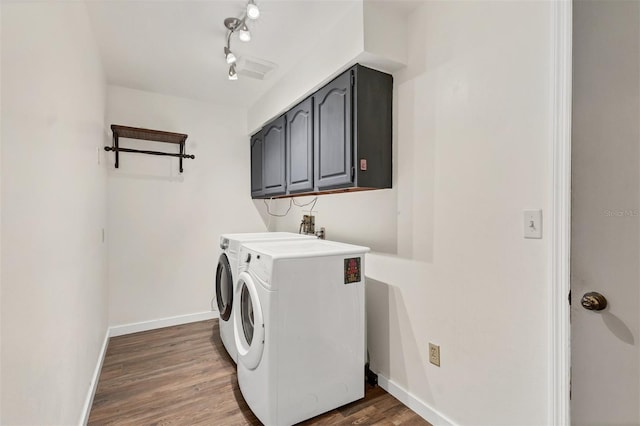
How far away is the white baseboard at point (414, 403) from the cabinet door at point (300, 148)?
56.5 inches

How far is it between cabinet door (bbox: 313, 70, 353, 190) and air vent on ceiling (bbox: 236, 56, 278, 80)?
21.0 inches

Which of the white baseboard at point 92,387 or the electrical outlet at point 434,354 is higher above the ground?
the electrical outlet at point 434,354

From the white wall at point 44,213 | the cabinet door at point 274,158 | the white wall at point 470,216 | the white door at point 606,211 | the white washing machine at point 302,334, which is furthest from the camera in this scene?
the cabinet door at point 274,158

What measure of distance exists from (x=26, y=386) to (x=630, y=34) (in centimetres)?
221

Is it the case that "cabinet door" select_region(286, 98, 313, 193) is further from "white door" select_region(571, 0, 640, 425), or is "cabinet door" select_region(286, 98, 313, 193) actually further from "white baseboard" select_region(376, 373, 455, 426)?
"white door" select_region(571, 0, 640, 425)

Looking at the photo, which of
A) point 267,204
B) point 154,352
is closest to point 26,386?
point 154,352

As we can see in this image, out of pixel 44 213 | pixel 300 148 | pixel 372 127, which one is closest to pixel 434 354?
pixel 372 127

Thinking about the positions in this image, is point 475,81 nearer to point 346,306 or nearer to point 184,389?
point 346,306

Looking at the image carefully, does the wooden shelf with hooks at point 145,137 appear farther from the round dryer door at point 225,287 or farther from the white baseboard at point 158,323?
the white baseboard at point 158,323

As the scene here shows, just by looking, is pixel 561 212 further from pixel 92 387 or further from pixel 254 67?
pixel 92 387

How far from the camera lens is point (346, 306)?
6.06ft

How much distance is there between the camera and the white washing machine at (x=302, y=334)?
162 centimetres

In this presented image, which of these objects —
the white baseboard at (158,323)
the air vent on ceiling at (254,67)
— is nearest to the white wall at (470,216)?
the air vent on ceiling at (254,67)

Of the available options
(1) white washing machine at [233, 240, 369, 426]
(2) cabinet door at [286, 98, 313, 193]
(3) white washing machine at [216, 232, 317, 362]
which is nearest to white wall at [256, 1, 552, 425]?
(1) white washing machine at [233, 240, 369, 426]
